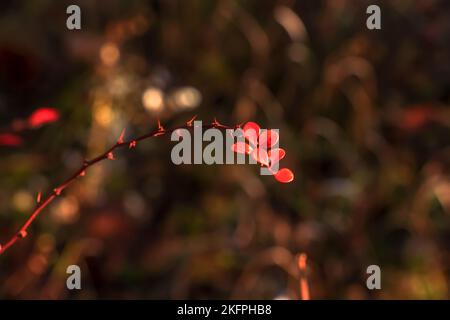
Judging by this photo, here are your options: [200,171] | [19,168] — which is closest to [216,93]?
[200,171]

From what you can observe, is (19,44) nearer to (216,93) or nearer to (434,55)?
(216,93)

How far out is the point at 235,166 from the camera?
225cm

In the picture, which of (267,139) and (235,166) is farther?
(235,166)

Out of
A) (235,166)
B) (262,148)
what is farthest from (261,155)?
(235,166)

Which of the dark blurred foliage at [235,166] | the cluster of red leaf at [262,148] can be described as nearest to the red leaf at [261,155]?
the cluster of red leaf at [262,148]

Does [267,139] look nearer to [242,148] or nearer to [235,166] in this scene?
[242,148]

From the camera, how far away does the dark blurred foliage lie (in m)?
2.04

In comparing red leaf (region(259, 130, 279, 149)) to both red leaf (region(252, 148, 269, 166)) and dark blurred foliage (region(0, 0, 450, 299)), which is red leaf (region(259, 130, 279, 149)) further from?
dark blurred foliage (region(0, 0, 450, 299))

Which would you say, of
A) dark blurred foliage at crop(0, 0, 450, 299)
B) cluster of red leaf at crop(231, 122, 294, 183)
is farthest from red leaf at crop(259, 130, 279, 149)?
dark blurred foliage at crop(0, 0, 450, 299)

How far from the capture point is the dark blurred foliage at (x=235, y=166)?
6.70ft

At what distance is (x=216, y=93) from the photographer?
245 cm
